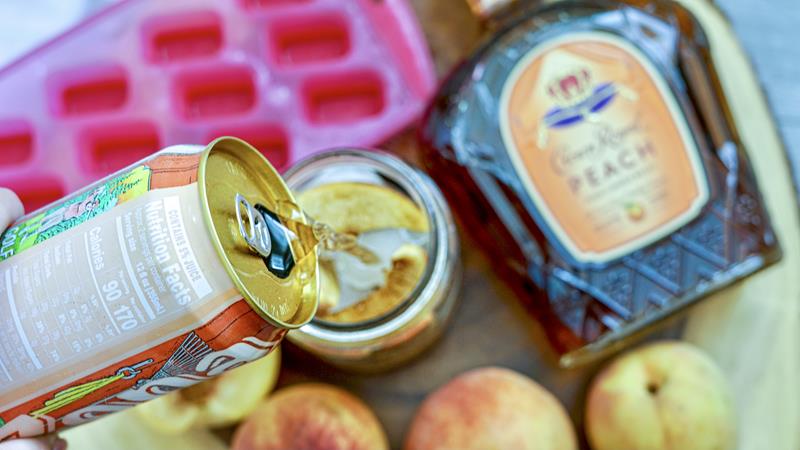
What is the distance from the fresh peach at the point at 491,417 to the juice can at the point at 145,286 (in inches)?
10.3

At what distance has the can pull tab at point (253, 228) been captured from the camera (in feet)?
1.45

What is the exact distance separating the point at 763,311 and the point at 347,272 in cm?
42

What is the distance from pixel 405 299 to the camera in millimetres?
640

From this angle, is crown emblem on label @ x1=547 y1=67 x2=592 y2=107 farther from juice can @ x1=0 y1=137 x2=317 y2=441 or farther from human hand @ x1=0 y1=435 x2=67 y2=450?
human hand @ x1=0 y1=435 x2=67 y2=450

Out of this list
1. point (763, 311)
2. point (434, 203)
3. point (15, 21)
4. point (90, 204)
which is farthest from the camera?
point (15, 21)

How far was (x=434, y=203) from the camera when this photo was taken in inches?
26.2

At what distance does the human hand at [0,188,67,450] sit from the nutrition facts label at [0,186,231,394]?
0.06 meters

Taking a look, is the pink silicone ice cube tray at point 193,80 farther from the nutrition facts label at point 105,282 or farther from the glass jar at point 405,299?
the nutrition facts label at point 105,282

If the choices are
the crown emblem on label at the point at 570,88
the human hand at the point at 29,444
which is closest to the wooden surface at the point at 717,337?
the crown emblem on label at the point at 570,88

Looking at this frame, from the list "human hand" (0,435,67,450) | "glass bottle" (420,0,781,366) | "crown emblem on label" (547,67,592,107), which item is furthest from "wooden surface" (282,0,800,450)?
"human hand" (0,435,67,450)

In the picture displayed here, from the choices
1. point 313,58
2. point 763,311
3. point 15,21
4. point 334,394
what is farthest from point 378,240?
point 15,21

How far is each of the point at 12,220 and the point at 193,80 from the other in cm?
31

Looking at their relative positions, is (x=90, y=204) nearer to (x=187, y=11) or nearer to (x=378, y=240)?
(x=378, y=240)

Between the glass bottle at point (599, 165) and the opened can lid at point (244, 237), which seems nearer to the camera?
the opened can lid at point (244, 237)
